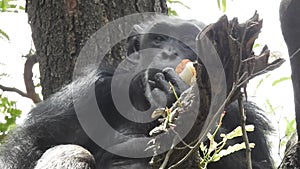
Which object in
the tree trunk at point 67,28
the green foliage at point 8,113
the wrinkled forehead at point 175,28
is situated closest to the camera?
the wrinkled forehead at point 175,28

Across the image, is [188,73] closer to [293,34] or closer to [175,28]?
[293,34]

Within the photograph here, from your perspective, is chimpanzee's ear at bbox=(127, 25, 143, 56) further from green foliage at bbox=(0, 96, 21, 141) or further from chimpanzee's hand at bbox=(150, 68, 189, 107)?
green foliage at bbox=(0, 96, 21, 141)

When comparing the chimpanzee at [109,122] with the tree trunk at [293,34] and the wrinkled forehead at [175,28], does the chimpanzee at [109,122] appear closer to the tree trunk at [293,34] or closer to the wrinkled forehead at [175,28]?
the wrinkled forehead at [175,28]

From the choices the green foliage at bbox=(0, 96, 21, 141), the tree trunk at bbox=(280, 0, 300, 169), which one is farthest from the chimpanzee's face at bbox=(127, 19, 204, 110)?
the green foliage at bbox=(0, 96, 21, 141)

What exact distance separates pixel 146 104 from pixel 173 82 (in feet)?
1.61

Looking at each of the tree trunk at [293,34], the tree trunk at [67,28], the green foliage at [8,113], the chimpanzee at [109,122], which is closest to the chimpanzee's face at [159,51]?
the chimpanzee at [109,122]

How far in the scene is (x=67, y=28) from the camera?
99.4 inches

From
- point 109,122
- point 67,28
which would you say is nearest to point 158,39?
point 109,122

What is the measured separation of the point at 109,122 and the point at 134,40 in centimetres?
33

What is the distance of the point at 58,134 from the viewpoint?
226 centimetres

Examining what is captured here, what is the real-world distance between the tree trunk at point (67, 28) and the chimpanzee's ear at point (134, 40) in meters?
0.13

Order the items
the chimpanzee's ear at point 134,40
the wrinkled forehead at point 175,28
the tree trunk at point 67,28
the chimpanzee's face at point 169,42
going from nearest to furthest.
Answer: the chimpanzee's face at point 169,42
the wrinkled forehead at point 175,28
the chimpanzee's ear at point 134,40
the tree trunk at point 67,28

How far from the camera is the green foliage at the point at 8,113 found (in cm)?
271

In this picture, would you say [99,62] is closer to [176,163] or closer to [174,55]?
[174,55]
